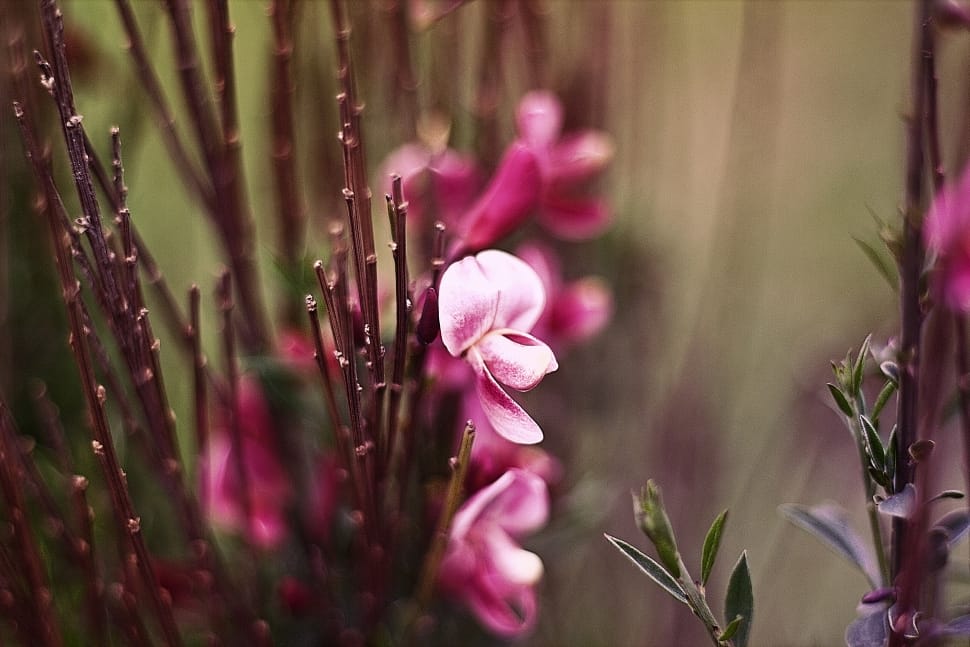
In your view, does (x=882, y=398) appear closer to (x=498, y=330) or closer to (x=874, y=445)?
(x=874, y=445)

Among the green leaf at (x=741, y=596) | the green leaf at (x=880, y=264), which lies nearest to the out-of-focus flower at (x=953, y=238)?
the green leaf at (x=880, y=264)

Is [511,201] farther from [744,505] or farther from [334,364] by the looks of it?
[744,505]

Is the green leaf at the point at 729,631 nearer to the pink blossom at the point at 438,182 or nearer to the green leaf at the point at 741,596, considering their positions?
the green leaf at the point at 741,596

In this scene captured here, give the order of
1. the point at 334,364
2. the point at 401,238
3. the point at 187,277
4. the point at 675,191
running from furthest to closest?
the point at 675,191 < the point at 187,277 < the point at 334,364 < the point at 401,238

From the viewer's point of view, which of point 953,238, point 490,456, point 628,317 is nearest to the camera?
point 953,238

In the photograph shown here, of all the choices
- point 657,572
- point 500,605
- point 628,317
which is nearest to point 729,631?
point 657,572

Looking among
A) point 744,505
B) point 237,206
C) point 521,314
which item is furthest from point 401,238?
point 744,505
